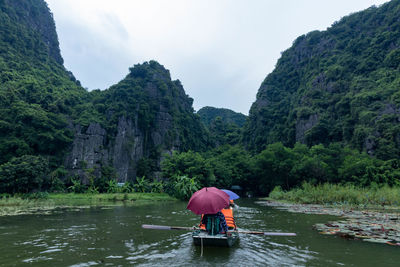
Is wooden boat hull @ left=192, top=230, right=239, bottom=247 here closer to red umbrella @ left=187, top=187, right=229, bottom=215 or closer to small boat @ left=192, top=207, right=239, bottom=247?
small boat @ left=192, top=207, right=239, bottom=247

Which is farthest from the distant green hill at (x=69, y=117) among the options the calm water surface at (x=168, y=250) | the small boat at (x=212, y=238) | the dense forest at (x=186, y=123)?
the small boat at (x=212, y=238)

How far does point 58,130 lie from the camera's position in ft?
152

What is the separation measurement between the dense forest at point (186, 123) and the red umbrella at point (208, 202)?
27.6 meters

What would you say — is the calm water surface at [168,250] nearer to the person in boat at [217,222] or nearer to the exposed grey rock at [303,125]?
the person in boat at [217,222]

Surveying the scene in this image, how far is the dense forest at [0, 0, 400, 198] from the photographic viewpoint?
39.6 m

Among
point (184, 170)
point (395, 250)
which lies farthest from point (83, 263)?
point (184, 170)

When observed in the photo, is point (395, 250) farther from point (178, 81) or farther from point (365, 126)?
point (178, 81)

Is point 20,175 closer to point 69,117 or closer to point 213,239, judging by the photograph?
point 69,117

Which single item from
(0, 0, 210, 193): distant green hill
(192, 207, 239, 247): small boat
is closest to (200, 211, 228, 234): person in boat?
(192, 207, 239, 247): small boat

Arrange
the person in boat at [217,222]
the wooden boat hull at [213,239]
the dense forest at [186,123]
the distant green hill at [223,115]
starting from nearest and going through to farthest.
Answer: the wooden boat hull at [213,239] → the person in boat at [217,222] → the dense forest at [186,123] → the distant green hill at [223,115]

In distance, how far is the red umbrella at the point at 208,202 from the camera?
7363 millimetres

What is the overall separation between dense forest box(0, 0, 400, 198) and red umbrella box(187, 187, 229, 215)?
27.6 metres

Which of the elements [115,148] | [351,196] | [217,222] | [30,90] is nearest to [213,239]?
[217,222]

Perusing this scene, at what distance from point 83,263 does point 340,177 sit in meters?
35.9
